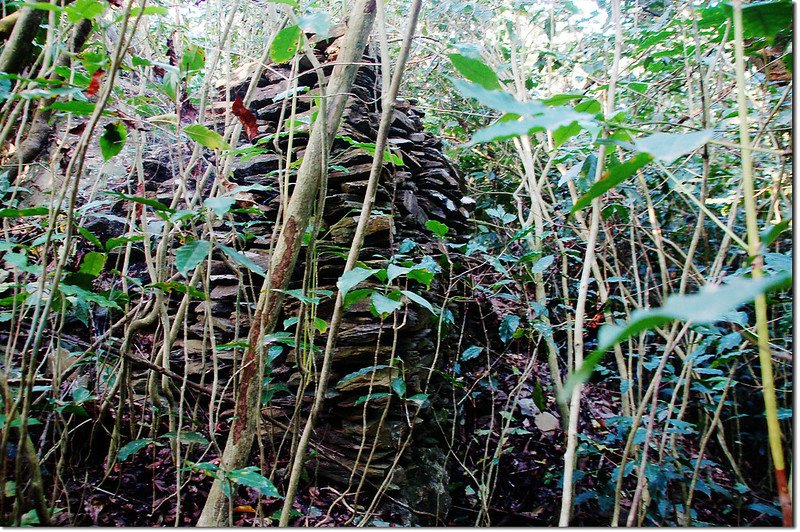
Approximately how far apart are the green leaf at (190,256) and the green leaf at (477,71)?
0.63m

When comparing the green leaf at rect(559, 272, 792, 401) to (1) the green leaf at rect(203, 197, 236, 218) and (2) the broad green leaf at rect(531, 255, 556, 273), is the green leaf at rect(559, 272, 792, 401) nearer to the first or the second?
(1) the green leaf at rect(203, 197, 236, 218)

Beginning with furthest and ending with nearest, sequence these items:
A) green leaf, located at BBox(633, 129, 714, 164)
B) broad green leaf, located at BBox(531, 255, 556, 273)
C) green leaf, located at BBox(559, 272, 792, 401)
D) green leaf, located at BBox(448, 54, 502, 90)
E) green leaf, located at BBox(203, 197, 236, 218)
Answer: broad green leaf, located at BBox(531, 255, 556, 273), green leaf, located at BBox(203, 197, 236, 218), green leaf, located at BBox(448, 54, 502, 90), green leaf, located at BBox(633, 129, 714, 164), green leaf, located at BBox(559, 272, 792, 401)

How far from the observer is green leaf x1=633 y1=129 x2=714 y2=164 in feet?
1.44

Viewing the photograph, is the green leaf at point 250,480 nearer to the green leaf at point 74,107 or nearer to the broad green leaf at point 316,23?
the green leaf at point 74,107

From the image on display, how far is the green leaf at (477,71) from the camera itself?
0.63 metres

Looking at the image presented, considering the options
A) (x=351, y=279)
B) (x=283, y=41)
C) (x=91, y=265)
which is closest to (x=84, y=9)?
(x=283, y=41)

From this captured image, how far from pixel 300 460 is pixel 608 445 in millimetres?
2188

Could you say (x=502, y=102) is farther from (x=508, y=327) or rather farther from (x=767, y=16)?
(x=508, y=327)

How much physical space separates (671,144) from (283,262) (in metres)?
0.97

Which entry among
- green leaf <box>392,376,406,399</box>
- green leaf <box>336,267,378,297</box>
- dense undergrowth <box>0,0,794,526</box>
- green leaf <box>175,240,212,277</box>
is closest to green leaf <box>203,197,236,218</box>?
dense undergrowth <box>0,0,794,526</box>

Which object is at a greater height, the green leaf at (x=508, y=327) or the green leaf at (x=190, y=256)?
the green leaf at (x=190, y=256)

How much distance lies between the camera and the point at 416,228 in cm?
257

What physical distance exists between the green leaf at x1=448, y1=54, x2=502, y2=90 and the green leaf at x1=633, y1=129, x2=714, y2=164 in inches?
9.1

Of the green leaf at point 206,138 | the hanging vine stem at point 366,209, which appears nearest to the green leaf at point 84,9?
the green leaf at point 206,138
